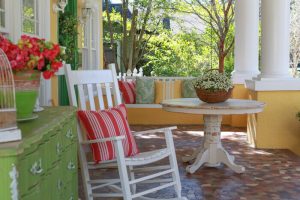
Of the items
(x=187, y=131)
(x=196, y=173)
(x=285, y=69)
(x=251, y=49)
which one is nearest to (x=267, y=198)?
(x=196, y=173)

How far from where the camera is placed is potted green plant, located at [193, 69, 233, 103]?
14.5ft

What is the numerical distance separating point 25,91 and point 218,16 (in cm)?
1082

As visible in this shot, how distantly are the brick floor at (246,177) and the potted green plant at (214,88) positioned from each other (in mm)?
739

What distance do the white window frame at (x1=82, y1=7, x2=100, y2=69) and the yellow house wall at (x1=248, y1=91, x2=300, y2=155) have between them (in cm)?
276

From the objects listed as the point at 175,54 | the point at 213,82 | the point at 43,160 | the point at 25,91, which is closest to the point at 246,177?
the point at 213,82

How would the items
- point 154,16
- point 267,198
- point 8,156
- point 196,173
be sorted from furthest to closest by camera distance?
point 154,16 → point 196,173 → point 267,198 → point 8,156

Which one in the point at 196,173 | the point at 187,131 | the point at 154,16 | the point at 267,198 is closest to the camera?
the point at 267,198

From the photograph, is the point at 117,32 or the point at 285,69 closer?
the point at 285,69

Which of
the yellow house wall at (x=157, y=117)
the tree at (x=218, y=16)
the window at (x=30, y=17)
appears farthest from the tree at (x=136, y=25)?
the window at (x=30, y=17)

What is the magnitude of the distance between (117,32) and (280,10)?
8.59 metres

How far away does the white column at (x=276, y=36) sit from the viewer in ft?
18.7

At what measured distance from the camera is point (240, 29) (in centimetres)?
748

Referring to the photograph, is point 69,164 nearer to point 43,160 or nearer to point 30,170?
point 43,160

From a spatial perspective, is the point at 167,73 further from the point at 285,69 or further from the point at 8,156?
the point at 8,156
